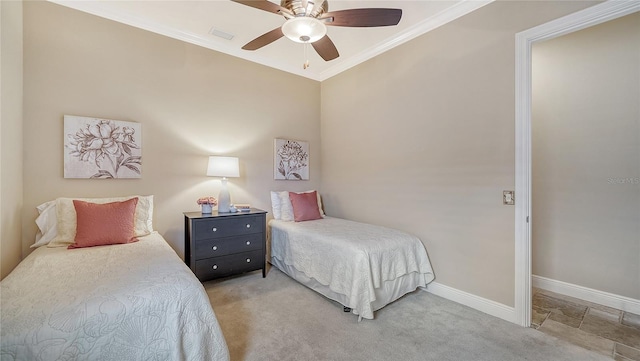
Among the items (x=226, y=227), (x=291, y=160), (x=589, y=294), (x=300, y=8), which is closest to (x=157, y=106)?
(x=226, y=227)

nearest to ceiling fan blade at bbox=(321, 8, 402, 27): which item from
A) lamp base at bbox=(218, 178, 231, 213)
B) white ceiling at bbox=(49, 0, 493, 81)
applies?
white ceiling at bbox=(49, 0, 493, 81)

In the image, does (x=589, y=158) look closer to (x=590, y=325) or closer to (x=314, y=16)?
(x=590, y=325)

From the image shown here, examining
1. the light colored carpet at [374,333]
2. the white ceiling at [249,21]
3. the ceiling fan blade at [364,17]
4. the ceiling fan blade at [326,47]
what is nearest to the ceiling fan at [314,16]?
the ceiling fan blade at [364,17]

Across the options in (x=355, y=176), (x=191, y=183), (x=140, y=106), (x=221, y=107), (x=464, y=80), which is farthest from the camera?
(x=355, y=176)

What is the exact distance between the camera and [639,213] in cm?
238

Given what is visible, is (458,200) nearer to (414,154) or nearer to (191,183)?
(414,154)

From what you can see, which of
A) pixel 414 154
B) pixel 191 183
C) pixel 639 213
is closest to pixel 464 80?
pixel 414 154

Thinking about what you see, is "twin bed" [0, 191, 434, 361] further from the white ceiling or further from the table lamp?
the white ceiling

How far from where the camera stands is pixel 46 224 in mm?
2244

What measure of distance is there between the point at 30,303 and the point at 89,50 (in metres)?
2.57

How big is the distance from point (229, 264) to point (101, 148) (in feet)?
5.87

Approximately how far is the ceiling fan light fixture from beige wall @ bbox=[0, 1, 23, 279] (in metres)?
2.13

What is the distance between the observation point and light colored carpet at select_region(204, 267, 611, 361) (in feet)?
5.83

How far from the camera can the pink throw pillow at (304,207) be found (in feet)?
11.4
